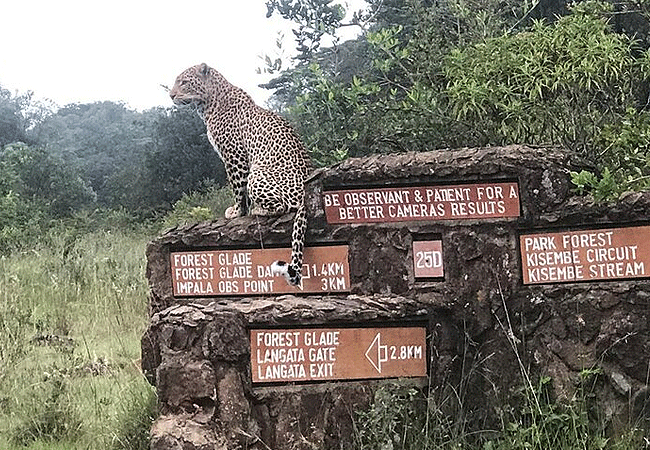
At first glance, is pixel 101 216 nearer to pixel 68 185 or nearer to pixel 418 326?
pixel 68 185

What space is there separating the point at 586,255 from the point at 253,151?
2482mm

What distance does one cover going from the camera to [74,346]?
302 inches

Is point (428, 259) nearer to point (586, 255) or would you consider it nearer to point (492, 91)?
point (586, 255)

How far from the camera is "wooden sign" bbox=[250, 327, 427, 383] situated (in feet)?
14.4

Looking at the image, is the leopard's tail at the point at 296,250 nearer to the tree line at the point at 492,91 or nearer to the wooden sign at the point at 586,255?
the wooden sign at the point at 586,255

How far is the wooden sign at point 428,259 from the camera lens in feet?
16.4

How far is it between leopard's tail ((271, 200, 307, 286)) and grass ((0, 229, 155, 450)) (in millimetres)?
1036

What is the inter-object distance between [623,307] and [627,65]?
258cm

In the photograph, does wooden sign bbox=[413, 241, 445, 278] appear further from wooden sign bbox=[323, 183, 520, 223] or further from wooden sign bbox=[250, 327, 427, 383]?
wooden sign bbox=[250, 327, 427, 383]

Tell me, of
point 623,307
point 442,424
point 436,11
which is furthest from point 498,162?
point 436,11

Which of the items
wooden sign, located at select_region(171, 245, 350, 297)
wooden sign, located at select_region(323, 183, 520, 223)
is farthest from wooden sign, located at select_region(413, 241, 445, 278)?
wooden sign, located at select_region(171, 245, 350, 297)

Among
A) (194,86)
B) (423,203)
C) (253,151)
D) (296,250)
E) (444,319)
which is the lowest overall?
(444,319)

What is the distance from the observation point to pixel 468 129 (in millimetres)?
6953

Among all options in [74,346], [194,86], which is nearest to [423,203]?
[194,86]
